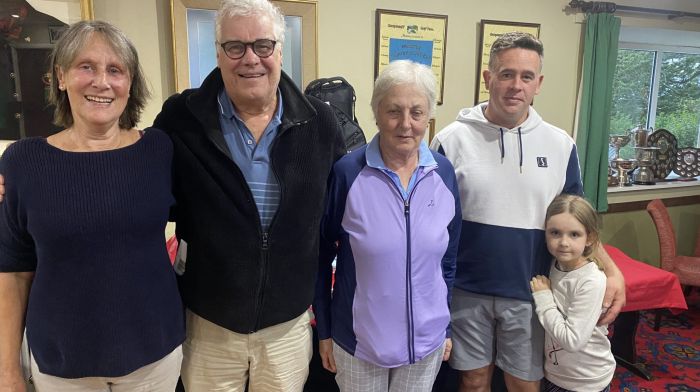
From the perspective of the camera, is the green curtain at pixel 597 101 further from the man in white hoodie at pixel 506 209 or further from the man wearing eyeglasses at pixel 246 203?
the man wearing eyeglasses at pixel 246 203

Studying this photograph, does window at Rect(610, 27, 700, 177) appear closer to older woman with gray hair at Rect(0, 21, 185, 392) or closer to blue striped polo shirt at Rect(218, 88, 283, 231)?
blue striped polo shirt at Rect(218, 88, 283, 231)

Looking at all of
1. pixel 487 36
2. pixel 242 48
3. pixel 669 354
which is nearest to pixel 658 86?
pixel 487 36

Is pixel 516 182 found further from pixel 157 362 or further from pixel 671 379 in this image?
pixel 671 379

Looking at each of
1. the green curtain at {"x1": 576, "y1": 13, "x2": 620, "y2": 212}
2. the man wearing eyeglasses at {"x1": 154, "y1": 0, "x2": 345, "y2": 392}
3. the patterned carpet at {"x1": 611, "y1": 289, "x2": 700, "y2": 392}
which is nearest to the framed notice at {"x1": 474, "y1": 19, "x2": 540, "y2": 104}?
the green curtain at {"x1": 576, "y1": 13, "x2": 620, "y2": 212}

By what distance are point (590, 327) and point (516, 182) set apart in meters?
0.56

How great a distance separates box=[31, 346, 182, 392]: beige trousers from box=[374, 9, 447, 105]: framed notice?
232 centimetres

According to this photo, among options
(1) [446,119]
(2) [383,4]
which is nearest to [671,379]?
(1) [446,119]

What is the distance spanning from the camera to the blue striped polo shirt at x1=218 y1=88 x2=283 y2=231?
4.07ft

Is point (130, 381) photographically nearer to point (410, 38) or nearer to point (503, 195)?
point (503, 195)

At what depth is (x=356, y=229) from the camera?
1336mm

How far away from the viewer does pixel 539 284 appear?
5.41 ft

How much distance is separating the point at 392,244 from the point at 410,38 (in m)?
2.15

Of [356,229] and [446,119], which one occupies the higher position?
[446,119]

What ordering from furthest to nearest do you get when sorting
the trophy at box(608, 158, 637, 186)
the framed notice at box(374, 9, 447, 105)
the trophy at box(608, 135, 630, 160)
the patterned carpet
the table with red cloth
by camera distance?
the trophy at box(608, 135, 630, 160) → the trophy at box(608, 158, 637, 186) → the framed notice at box(374, 9, 447, 105) → the patterned carpet → the table with red cloth
